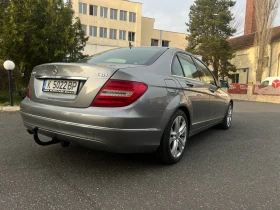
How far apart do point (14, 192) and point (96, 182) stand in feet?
2.57

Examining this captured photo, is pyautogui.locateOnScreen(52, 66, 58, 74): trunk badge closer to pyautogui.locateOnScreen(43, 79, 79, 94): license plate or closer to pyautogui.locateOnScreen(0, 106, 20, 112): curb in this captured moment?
pyautogui.locateOnScreen(43, 79, 79, 94): license plate

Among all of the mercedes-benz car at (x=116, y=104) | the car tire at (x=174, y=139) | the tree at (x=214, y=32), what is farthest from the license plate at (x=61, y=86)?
the tree at (x=214, y=32)

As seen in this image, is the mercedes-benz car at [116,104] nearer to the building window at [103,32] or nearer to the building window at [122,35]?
the building window at [103,32]

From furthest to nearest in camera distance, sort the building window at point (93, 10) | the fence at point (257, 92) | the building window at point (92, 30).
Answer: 1. the building window at point (92, 30)
2. the building window at point (93, 10)
3. the fence at point (257, 92)

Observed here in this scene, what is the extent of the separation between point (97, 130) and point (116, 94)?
1.34ft

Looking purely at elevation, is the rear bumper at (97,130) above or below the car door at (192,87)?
below

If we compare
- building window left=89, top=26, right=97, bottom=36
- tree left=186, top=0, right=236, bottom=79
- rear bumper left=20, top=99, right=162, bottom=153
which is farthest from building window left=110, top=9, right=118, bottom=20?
rear bumper left=20, top=99, right=162, bottom=153

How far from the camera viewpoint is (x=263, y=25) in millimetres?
23953

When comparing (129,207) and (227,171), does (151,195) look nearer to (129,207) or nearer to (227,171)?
(129,207)

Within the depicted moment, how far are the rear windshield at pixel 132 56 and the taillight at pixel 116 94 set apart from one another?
2.06 ft

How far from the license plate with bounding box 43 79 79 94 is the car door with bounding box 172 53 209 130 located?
52.2 inches

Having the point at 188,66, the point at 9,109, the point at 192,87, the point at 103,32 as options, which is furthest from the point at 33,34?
the point at 103,32

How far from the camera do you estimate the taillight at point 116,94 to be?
2594 millimetres

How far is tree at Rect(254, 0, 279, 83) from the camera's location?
23.5 meters
